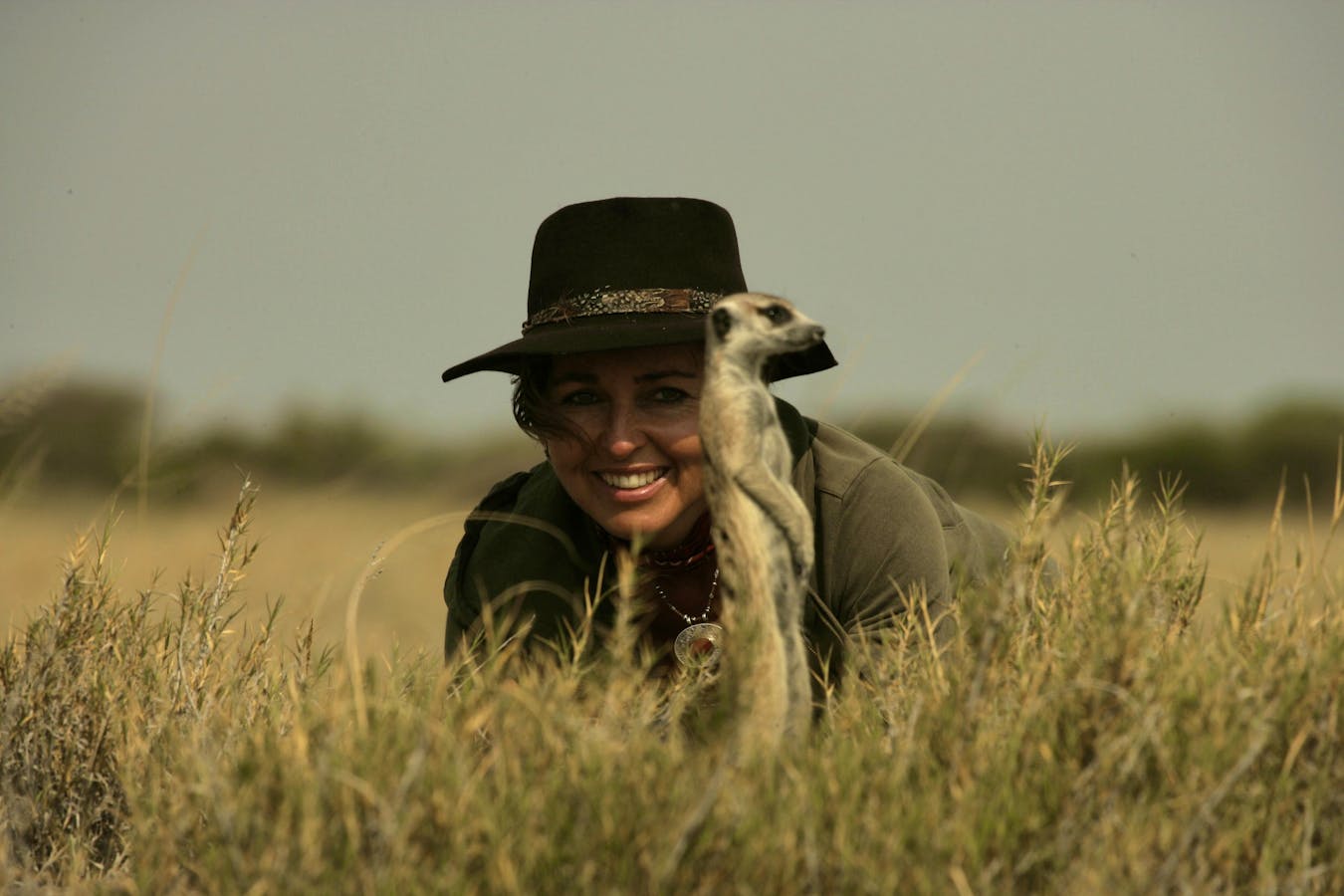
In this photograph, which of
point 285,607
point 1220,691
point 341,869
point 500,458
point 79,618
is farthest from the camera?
point 500,458

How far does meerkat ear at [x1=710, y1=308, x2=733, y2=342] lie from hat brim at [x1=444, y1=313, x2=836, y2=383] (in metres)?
0.79

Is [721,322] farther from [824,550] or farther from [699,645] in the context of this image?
[824,550]

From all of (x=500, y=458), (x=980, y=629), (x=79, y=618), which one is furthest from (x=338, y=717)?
(x=500, y=458)

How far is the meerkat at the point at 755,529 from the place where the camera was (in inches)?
93.0

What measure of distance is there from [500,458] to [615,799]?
27.6 feet

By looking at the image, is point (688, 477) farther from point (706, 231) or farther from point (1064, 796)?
point (1064, 796)

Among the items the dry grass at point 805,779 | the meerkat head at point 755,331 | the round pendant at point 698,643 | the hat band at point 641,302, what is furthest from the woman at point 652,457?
the meerkat head at point 755,331

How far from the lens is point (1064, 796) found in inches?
95.7

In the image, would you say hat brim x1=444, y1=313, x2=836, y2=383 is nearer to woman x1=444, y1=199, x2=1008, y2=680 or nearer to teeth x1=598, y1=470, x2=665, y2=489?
woman x1=444, y1=199, x2=1008, y2=680

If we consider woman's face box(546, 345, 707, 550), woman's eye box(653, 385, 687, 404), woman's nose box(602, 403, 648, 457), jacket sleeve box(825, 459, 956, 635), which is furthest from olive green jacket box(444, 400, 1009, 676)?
woman's eye box(653, 385, 687, 404)

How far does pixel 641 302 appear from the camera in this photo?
3.82 m

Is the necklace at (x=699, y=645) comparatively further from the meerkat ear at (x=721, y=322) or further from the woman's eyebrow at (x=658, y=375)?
the meerkat ear at (x=721, y=322)

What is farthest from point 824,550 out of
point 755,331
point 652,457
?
point 755,331

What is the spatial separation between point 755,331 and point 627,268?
135 cm
